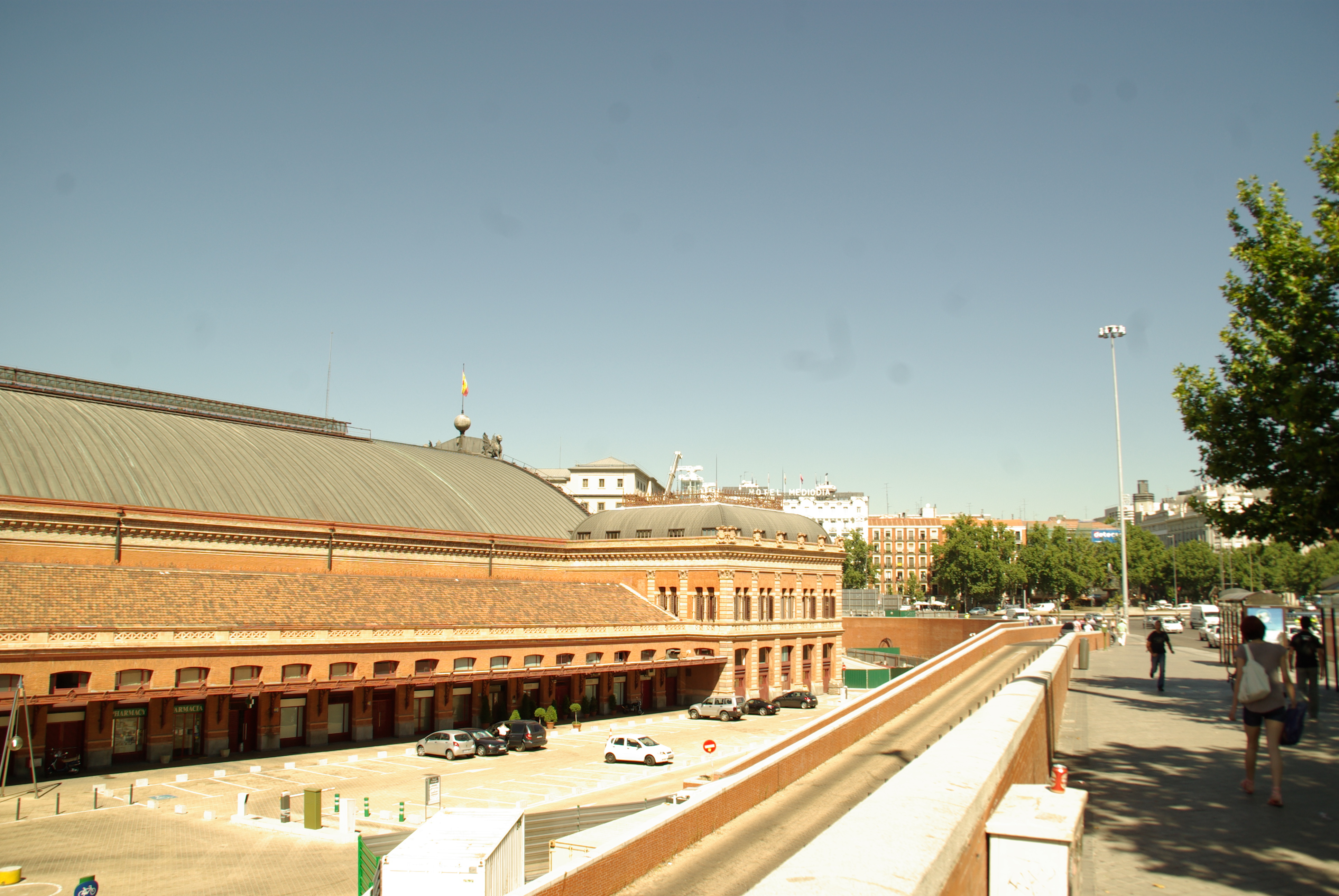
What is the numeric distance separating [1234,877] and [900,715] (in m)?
18.4

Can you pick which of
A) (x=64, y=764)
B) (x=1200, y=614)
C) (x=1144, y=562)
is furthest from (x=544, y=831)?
(x=1144, y=562)

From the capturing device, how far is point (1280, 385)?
28.7 metres

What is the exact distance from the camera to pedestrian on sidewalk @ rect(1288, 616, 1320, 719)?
20922mm

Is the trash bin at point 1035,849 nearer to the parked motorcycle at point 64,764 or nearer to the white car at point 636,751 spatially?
the white car at point 636,751

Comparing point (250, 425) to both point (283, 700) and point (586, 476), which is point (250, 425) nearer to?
point (283, 700)

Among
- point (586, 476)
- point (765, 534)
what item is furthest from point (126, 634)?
point (586, 476)

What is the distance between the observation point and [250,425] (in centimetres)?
6462

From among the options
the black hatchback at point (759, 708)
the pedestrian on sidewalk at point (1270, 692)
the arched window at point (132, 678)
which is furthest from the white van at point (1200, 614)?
the arched window at point (132, 678)

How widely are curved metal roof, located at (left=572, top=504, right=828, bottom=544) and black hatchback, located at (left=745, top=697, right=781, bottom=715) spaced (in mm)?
13271

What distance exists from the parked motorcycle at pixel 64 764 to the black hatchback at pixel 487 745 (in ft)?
51.6

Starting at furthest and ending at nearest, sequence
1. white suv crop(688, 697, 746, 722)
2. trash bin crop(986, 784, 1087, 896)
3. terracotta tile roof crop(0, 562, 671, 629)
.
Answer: white suv crop(688, 697, 746, 722)
terracotta tile roof crop(0, 562, 671, 629)
trash bin crop(986, 784, 1087, 896)

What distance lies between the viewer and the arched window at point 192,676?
3881 centimetres

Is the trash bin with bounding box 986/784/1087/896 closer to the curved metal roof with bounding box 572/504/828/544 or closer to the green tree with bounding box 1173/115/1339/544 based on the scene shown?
the green tree with bounding box 1173/115/1339/544

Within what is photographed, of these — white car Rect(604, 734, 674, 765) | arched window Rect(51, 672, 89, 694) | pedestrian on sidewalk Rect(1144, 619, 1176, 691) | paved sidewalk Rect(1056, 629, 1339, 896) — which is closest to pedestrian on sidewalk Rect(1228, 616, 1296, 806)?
paved sidewalk Rect(1056, 629, 1339, 896)
